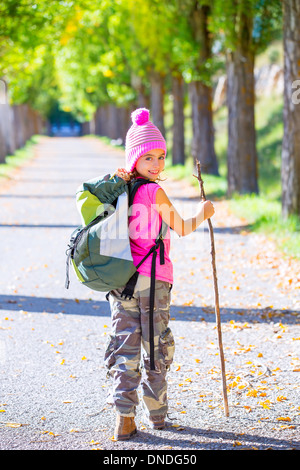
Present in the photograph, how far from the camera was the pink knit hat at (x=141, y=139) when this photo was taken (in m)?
4.03

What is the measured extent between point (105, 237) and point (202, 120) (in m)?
17.4

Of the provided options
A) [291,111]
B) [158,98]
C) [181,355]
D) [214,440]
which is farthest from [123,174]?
[158,98]

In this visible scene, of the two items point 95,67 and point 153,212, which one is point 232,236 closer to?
point 153,212

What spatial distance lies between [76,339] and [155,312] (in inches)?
88.7

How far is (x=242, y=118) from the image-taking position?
15398 mm

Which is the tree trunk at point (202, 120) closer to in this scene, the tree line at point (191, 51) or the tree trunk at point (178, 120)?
the tree line at point (191, 51)

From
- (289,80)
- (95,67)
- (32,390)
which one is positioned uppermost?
(95,67)

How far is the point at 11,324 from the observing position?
6.65 meters

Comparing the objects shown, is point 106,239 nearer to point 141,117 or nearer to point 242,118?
point 141,117

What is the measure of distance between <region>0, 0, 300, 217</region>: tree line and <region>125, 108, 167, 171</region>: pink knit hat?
0.55 meters

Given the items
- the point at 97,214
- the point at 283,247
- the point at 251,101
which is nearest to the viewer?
the point at 97,214

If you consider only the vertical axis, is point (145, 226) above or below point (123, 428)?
above

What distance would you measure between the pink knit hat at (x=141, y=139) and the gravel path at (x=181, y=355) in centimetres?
160

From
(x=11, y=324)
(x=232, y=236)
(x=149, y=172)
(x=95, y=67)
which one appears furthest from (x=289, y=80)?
(x=95, y=67)
